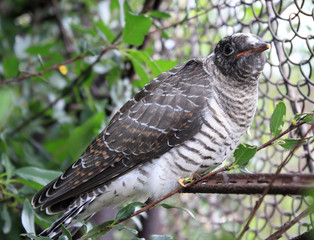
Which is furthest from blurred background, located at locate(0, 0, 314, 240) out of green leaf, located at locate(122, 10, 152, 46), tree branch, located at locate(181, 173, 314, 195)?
tree branch, located at locate(181, 173, 314, 195)

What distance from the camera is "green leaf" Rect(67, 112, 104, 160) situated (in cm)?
179

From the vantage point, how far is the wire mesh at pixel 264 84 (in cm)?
126

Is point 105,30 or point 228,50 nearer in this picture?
point 228,50

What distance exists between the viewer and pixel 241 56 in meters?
1.34

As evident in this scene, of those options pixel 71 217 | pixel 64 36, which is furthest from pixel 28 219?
pixel 64 36

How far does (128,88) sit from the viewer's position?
6.93 ft

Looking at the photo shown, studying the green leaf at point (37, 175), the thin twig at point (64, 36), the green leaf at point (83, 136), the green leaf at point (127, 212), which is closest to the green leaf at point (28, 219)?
the green leaf at point (37, 175)

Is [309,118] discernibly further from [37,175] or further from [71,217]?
[37,175]

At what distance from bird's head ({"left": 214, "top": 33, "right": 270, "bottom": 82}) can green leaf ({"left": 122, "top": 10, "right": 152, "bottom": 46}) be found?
0.97ft

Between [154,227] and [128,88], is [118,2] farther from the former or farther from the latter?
[154,227]

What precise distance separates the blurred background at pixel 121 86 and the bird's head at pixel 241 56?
0.07 metres

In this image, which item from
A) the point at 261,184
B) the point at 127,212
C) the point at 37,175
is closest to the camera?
the point at 261,184

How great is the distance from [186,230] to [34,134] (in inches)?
49.4

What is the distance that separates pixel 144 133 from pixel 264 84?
0.89m
